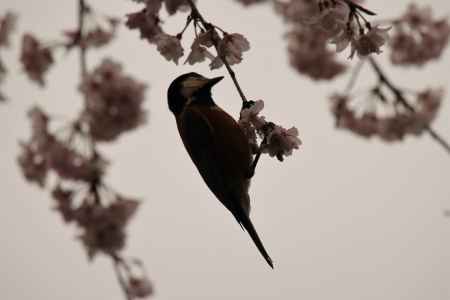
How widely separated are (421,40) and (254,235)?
3.63m

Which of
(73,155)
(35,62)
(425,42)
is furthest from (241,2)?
(73,155)

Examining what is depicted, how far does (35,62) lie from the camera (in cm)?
427

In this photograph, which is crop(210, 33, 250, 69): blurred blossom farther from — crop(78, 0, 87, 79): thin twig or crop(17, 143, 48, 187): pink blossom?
crop(17, 143, 48, 187): pink blossom

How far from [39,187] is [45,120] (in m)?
0.59

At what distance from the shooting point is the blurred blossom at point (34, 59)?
13.9 feet

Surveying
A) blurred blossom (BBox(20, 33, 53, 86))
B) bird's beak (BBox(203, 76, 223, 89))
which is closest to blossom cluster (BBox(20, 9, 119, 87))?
blurred blossom (BBox(20, 33, 53, 86))

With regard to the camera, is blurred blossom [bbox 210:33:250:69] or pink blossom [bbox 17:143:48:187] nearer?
blurred blossom [bbox 210:33:250:69]

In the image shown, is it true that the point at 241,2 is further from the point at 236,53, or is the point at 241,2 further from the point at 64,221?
the point at 236,53

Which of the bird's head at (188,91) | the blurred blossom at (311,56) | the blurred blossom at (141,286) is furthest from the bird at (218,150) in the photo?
the blurred blossom at (311,56)

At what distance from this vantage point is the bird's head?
239cm

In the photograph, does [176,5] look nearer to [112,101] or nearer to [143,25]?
[143,25]

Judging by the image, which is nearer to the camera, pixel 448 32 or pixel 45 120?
pixel 45 120

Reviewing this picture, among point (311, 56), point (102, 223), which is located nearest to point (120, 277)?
point (102, 223)

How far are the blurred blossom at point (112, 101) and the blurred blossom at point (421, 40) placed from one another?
2363 millimetres
